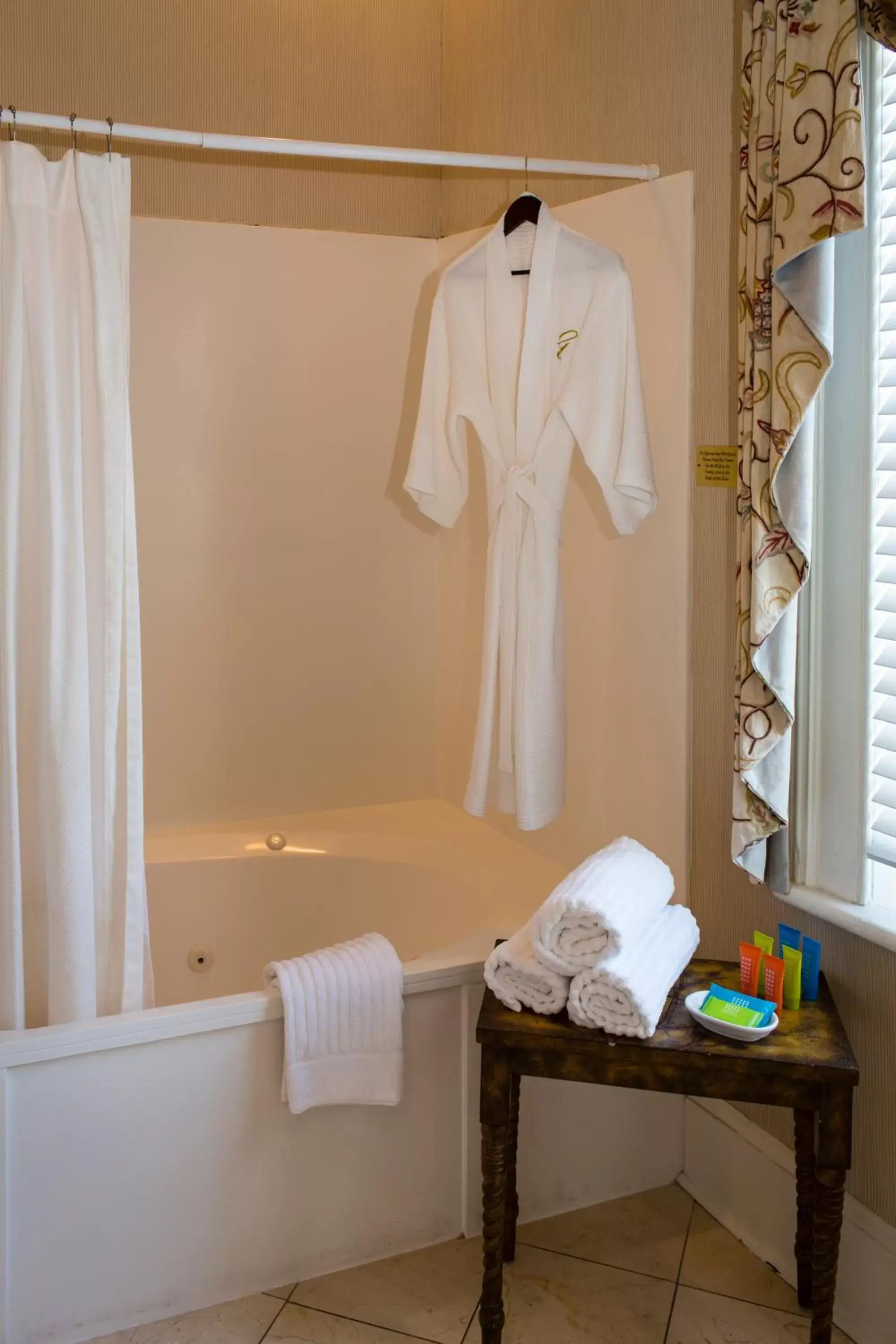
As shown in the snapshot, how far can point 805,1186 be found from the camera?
1.89m

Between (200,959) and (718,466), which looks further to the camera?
(200,959)

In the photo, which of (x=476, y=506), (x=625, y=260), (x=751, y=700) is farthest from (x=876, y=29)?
(x=476, y=506)

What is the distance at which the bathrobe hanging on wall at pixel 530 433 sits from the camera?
2.21 m

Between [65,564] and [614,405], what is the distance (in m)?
1.06

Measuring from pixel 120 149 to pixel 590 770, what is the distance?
1924 millimetres

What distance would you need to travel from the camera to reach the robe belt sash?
230 centimetres

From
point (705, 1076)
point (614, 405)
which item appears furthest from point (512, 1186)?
point (614, 405)

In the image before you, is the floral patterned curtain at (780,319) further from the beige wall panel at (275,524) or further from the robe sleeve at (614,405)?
the beige wall panel at (275,524)

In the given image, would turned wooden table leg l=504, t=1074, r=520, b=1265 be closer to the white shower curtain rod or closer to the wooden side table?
the wooden side table

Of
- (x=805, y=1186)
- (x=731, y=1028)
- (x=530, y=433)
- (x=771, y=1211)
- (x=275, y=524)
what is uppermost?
(x=530, y=433)

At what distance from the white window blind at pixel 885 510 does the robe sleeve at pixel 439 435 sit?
911mm

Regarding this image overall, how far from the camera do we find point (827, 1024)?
1.73m

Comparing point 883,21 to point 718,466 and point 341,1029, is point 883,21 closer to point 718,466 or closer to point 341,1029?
point 718,466

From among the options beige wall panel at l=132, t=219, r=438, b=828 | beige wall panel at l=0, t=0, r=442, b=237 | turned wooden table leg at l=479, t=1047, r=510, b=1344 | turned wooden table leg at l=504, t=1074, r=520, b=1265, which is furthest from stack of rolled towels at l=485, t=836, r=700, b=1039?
beige wall panel at l=0, t=0, r=442, b=237
